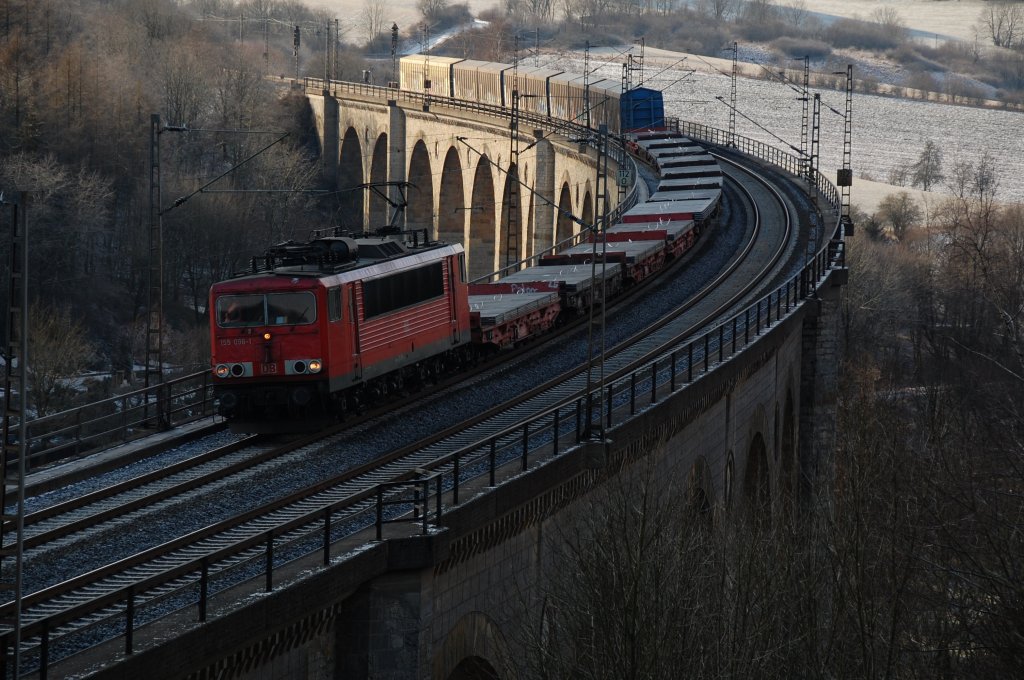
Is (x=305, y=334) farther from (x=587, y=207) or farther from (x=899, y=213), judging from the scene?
(x=899, y=213)

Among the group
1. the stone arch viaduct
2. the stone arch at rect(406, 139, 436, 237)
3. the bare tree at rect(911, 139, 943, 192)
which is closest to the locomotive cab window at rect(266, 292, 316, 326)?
the stone arch viaduct

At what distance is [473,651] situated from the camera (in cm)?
1833

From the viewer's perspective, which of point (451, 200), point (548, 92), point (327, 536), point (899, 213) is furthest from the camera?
point (899, 213)

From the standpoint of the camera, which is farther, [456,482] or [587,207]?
[587,207]

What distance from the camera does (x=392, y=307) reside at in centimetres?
2683

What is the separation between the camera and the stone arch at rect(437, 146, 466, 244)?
97.7 m

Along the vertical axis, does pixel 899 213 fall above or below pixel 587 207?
below

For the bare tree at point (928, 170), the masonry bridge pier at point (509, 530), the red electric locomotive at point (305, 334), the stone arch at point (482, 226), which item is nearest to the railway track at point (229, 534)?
the masonry bridge pier at point (509, 530)

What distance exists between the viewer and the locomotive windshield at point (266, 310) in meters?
24.4

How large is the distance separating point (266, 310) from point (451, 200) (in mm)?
74697

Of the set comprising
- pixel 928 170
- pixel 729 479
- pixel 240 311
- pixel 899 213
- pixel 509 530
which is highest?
pixel 240 311

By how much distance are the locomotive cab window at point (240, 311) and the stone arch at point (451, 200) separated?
7233 centimetres

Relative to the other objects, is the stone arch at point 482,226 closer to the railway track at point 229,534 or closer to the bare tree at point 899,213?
the bare tree at point 899,213

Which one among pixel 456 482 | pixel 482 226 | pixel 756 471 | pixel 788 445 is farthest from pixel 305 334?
pixel 482 226
